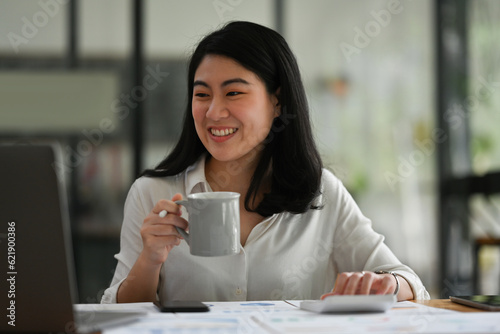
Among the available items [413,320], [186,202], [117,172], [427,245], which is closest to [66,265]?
[186,202]

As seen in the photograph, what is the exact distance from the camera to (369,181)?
147 inches

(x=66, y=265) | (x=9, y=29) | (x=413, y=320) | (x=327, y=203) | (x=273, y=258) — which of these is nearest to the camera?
(x=66, y=265)

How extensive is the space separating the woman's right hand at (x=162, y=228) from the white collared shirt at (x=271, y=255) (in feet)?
0.73

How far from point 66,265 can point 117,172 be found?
2658mm

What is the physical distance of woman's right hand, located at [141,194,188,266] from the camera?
1.22m

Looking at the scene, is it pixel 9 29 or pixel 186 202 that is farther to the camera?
pixel 9 29

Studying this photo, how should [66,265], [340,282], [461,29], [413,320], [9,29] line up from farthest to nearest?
[461,29] < [9,29] < [340,282] < [413,320] < [66,265]

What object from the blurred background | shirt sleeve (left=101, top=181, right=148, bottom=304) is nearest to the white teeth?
shirt sleeve (left=101, top=181, right=148, bottom=304)

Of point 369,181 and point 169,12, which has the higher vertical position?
point 169,12

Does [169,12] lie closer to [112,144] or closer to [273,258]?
[112,144]

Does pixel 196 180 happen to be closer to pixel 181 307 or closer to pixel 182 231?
pixel 182 231

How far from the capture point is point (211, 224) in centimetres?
112

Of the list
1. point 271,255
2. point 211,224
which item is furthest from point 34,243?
point 271,255

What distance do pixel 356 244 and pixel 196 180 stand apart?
18.9 inches
